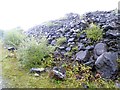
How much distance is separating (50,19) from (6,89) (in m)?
6.70

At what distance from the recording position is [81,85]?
18.7 ft

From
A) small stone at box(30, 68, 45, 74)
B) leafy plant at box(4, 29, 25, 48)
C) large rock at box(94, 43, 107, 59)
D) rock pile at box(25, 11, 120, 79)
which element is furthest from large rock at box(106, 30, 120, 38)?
leafy plant at box(4, 29, 25, 48)

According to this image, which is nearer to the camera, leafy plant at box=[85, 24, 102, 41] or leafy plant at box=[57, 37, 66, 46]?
leafy plant at box=[85, 24, 102, 41]

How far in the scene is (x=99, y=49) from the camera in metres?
6.59

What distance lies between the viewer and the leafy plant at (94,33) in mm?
7148

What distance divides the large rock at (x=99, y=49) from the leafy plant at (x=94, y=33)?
1.37ft

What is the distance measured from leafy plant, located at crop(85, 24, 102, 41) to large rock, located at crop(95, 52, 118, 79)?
1.05 metres

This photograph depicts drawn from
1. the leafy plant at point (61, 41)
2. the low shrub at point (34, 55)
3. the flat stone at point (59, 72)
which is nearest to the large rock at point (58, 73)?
the flat stone at point (59, 72)

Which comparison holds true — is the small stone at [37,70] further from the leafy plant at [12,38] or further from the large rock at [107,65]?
the leafy plant at [12,38]

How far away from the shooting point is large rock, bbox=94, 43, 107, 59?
6477 millimetres

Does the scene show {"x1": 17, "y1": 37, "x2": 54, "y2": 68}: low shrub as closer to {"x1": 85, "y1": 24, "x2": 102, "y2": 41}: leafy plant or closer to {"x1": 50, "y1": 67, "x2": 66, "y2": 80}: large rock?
{"x1": 50, "y1": 67, "x2": 66, "y2": 80}: large rock

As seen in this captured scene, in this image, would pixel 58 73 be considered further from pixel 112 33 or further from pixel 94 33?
pixel 112 33

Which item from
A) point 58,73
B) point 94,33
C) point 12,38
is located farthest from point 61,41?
point 12,38

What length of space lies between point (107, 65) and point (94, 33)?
1540 mm
